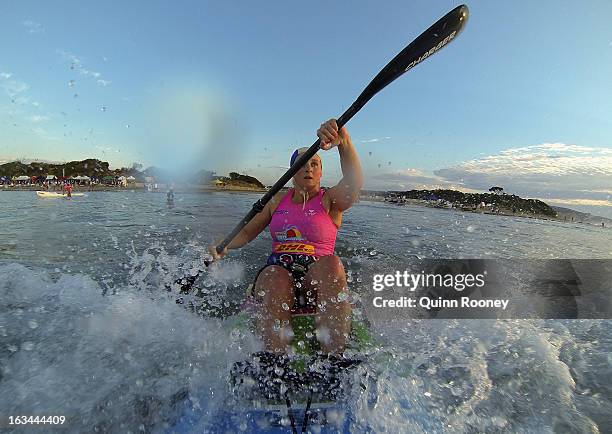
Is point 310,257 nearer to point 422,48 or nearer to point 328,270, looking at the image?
point 328,270

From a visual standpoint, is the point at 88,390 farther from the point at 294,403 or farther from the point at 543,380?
the point at 543,380

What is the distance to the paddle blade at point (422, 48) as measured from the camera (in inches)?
99.3

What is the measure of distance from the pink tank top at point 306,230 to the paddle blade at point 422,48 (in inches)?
46.0

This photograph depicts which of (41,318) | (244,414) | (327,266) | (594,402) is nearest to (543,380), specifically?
(594,402)

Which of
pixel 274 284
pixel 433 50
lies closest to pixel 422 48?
pixel 433 50

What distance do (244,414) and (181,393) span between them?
830 mm

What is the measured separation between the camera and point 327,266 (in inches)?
124

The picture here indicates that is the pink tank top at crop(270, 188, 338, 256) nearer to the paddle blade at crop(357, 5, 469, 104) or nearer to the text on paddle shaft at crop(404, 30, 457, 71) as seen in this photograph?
the paddle blade at crop(357, 5, 469, 104)

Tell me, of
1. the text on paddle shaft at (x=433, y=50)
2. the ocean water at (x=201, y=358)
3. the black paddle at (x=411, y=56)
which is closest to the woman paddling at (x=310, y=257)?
the black paddle at (x=411, y=56)

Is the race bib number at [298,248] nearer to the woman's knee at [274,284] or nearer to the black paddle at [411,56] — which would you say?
the woman's knee at [274,284]

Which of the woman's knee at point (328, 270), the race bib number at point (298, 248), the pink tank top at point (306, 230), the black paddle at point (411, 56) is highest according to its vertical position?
the black paddle at point (411, 56)

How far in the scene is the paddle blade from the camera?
2523mm

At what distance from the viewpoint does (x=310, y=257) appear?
3.49 metres

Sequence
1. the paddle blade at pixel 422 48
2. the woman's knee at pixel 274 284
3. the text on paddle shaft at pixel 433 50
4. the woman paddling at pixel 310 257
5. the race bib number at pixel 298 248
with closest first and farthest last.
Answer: the paddle blade at pixel 422 48 < the text on paddle shaft at pixel 433 50 < the woman paddling at pixel 310 257 < the woman's knee at pixel 274 284 < the race bib number at pixel 298 248
